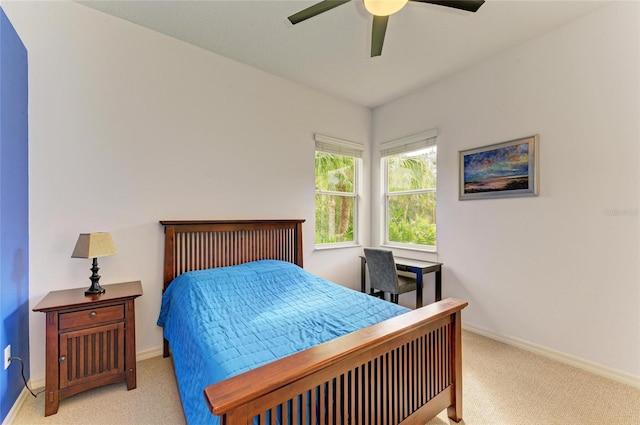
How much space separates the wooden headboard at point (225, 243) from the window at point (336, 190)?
56 centimetres

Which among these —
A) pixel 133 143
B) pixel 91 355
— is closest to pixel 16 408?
pixel 91 355

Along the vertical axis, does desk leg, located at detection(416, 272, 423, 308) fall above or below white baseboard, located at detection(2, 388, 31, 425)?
above

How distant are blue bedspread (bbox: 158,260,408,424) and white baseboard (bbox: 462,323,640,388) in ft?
5.32

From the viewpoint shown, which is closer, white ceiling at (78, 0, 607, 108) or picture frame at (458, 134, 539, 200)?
white ceiling at (78, 0, 607, 108)

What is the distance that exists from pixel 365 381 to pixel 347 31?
2629mm

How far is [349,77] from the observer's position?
3.30 m

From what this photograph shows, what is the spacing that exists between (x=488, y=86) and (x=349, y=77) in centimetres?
147

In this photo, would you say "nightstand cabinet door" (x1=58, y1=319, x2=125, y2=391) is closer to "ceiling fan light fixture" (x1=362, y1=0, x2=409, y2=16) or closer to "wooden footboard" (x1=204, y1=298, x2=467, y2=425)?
"wooden footboard" (x1=204, y1=298, x2=467, y2=425)

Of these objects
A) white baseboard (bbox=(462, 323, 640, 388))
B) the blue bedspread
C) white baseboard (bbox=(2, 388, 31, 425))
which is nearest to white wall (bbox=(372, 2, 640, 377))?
white baseboard (bbox=(462, 323, 640, 388))

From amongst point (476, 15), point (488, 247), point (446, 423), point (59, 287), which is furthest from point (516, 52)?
point (59, 287)

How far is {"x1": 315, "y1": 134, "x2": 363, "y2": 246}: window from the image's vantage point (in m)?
3.80

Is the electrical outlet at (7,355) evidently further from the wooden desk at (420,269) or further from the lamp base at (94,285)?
the wooden desk at (420,269)

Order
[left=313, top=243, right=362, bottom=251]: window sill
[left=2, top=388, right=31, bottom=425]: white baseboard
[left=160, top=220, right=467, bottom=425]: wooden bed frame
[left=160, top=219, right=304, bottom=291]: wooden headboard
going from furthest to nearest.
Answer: [left=313, top=243, right=362, bottom=251]: window sill
[left=160, top=219, right=304, bottom=291]: wooden headboard
[left=2, top=388, right=31, bottom=425]: white baseboard
[left=160, top=220, right=467, bottom=425]: wooden bed frame

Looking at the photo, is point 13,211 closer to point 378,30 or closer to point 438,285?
point 378,30
